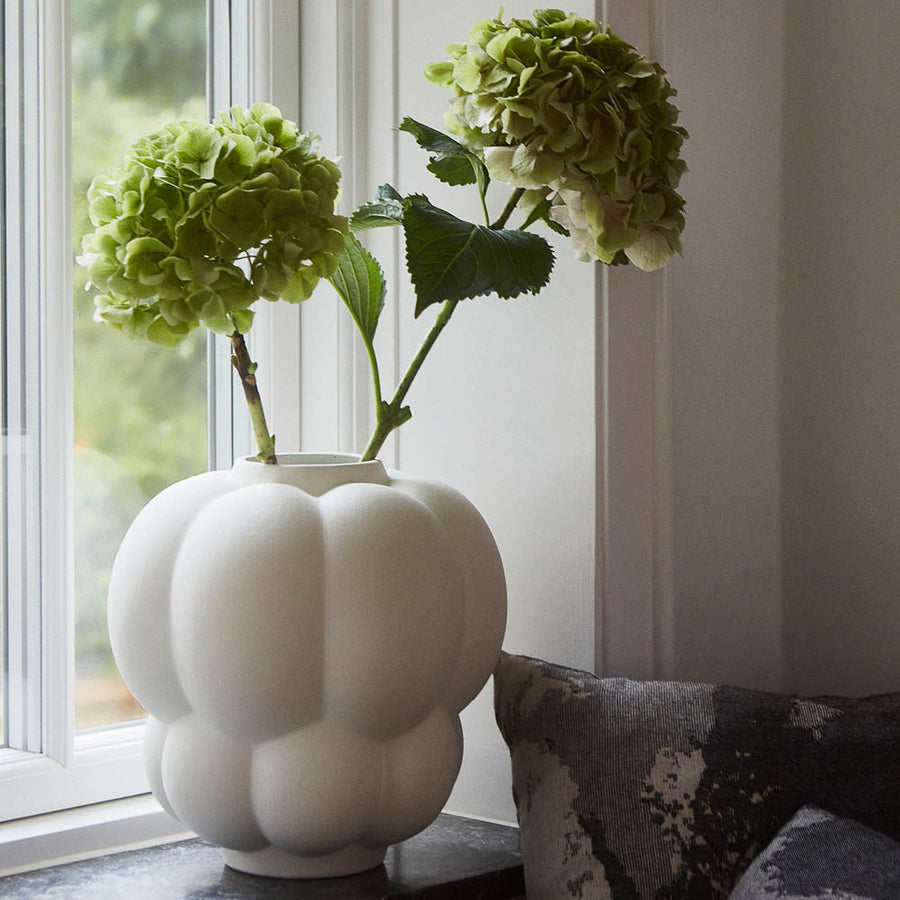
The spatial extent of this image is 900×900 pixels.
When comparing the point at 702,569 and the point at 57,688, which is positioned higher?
the point at 702,569

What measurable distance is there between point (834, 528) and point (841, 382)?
0.59 feet

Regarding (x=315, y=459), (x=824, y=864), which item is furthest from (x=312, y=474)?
Answer: (x=824, y=864)

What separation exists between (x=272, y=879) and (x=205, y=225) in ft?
1.98

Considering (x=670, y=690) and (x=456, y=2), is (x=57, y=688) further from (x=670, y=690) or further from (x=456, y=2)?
(x=456, y=2)

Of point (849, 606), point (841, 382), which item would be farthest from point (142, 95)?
point (849, 606)

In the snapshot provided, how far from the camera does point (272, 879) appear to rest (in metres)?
1.08

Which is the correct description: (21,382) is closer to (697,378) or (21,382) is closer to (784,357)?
(697,378)

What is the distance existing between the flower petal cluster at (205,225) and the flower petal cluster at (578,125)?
0.17 meters

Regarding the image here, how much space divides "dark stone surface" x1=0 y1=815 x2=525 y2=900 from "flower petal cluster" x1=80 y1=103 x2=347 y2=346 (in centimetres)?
51

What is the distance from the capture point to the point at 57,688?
1.25 metres

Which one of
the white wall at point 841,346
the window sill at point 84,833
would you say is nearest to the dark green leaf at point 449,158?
the white wall at point 841,346

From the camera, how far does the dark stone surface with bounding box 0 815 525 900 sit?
1.07 metres

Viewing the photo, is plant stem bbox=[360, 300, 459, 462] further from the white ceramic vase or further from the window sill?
the window sill

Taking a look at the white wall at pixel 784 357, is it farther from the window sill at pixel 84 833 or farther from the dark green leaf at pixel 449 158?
the window sill at pixel 84 833
